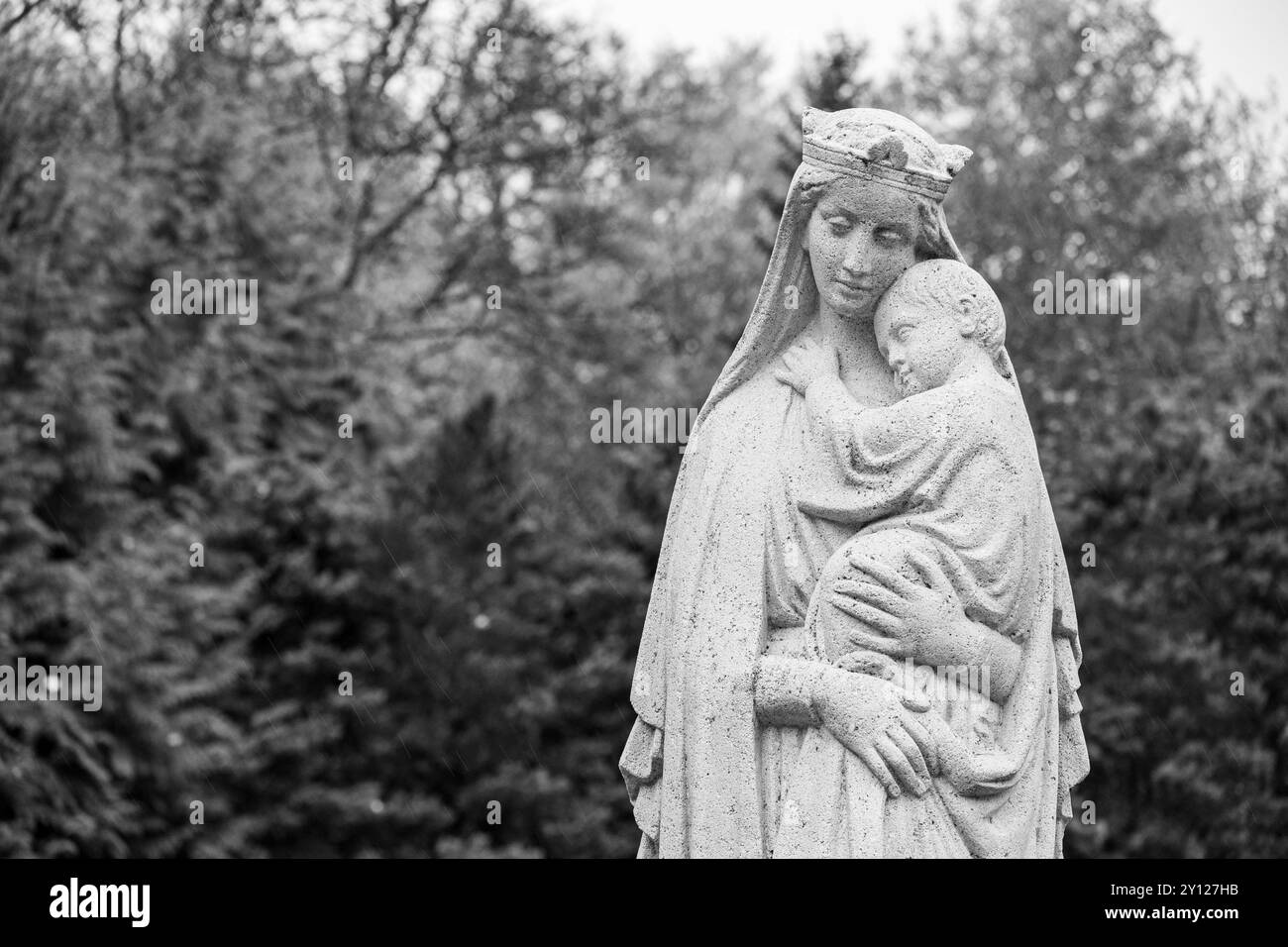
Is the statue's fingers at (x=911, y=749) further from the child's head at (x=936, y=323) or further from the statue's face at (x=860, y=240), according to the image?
the statue's face at (x=860, y=240)

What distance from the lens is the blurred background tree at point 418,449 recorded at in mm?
18922

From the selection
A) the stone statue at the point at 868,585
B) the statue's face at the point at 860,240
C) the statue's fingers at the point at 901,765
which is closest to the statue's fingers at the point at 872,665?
the stone statue at the point at 868,585

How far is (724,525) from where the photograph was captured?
766cm

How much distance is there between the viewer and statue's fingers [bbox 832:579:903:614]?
736 cm

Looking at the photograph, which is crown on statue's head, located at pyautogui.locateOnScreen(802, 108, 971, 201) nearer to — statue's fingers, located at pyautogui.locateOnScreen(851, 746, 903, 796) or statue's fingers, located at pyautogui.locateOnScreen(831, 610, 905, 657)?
statue's fingers, located at pyautogui.locateOnScreen(831, 610, 905, 657)

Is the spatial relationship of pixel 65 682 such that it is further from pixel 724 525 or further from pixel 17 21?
pixel 724 525

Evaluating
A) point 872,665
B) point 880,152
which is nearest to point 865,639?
point 872,665

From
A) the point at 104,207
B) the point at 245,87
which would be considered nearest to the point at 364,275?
the point at 245,87

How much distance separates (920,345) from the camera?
25.2 feet

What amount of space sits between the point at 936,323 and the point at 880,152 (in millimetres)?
613

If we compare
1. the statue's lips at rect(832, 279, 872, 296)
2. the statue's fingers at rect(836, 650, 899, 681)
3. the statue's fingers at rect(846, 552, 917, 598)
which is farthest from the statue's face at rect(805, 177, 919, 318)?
the statue's fingers at rect(836, 650, 899, 681)

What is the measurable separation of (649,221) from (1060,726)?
28.0 meters

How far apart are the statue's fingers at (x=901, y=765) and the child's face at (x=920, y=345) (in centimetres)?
123

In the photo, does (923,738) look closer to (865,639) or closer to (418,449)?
(865,639)
